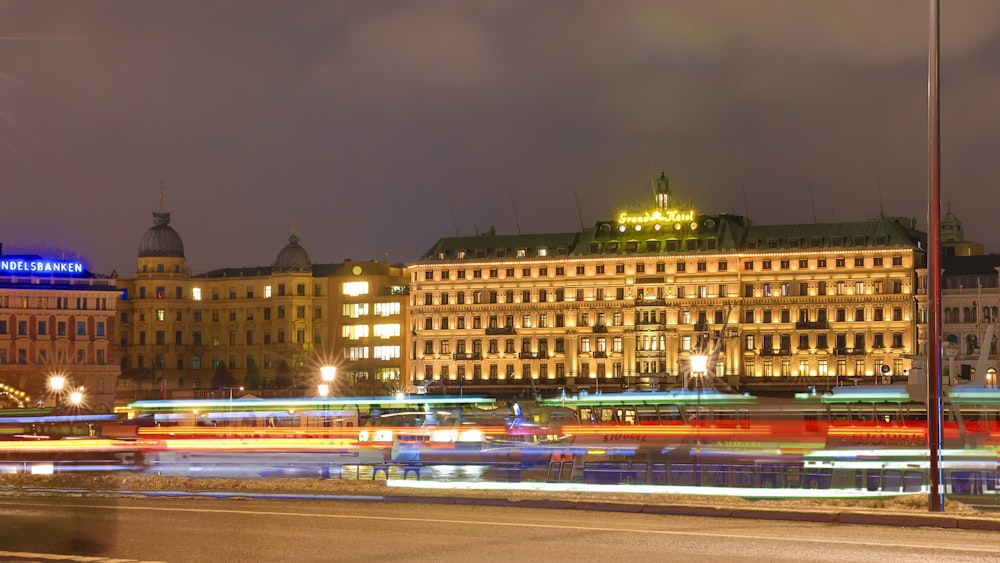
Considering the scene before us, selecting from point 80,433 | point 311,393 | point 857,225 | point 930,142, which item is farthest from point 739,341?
point 930,142

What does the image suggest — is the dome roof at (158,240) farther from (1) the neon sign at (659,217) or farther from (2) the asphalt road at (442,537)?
(2) the asphalt road at (442,537)

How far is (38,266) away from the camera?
16138 cm

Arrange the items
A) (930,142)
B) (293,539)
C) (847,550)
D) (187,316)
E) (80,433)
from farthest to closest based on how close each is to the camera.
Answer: (187,316) → (80,433) → (930,142) → (293,539) → (847,550)

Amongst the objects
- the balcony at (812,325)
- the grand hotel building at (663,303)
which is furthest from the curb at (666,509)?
the balcony at (812,325)

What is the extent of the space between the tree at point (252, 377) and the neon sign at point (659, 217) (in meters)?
45.5

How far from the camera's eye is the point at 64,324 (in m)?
162

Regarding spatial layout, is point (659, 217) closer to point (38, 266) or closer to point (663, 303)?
point (663, 303)

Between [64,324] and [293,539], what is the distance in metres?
141

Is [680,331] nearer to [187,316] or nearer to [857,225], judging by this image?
[857,225]

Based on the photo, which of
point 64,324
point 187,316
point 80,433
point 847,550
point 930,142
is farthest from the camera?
point 187,316

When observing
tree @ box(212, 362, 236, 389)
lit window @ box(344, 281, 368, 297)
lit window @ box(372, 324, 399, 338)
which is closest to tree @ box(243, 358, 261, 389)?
tree @ box(212, 362, 236, 389)

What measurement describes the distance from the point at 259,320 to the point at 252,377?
11.5 meters

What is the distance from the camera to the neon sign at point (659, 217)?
6791 inches

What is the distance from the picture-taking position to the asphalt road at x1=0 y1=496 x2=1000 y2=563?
2478 centimetres
